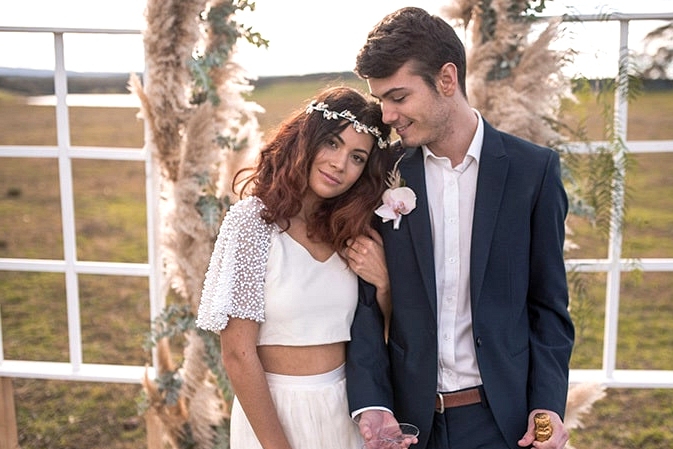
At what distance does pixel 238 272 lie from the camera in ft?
6.89

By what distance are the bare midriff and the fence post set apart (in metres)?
1.88

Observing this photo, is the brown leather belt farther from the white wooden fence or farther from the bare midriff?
Answer: the white wooden fence

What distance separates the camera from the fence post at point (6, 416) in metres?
3.52

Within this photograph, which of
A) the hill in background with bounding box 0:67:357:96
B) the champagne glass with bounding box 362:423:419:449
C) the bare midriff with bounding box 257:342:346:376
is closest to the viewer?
the champagne glass with bounding box 362:423:419:449

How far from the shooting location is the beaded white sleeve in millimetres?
2082

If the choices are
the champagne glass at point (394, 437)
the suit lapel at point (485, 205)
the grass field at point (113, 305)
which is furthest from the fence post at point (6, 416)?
the suit lapel at point (485, 205)

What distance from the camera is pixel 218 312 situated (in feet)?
6.82

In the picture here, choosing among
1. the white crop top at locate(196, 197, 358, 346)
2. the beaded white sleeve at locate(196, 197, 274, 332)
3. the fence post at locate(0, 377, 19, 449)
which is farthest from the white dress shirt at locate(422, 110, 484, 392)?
the fence post at locate(0, 377, 19, 449)

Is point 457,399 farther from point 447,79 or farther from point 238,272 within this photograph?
point 447,79

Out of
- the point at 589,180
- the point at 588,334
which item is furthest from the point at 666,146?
the point at 588,334

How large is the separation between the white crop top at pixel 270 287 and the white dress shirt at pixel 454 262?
28 centimetres

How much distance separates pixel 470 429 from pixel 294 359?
0.53 metres

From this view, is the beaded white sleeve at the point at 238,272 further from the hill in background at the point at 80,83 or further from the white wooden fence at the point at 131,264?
the hill in background at the point at 80,83

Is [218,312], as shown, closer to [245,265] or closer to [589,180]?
[245,265]
